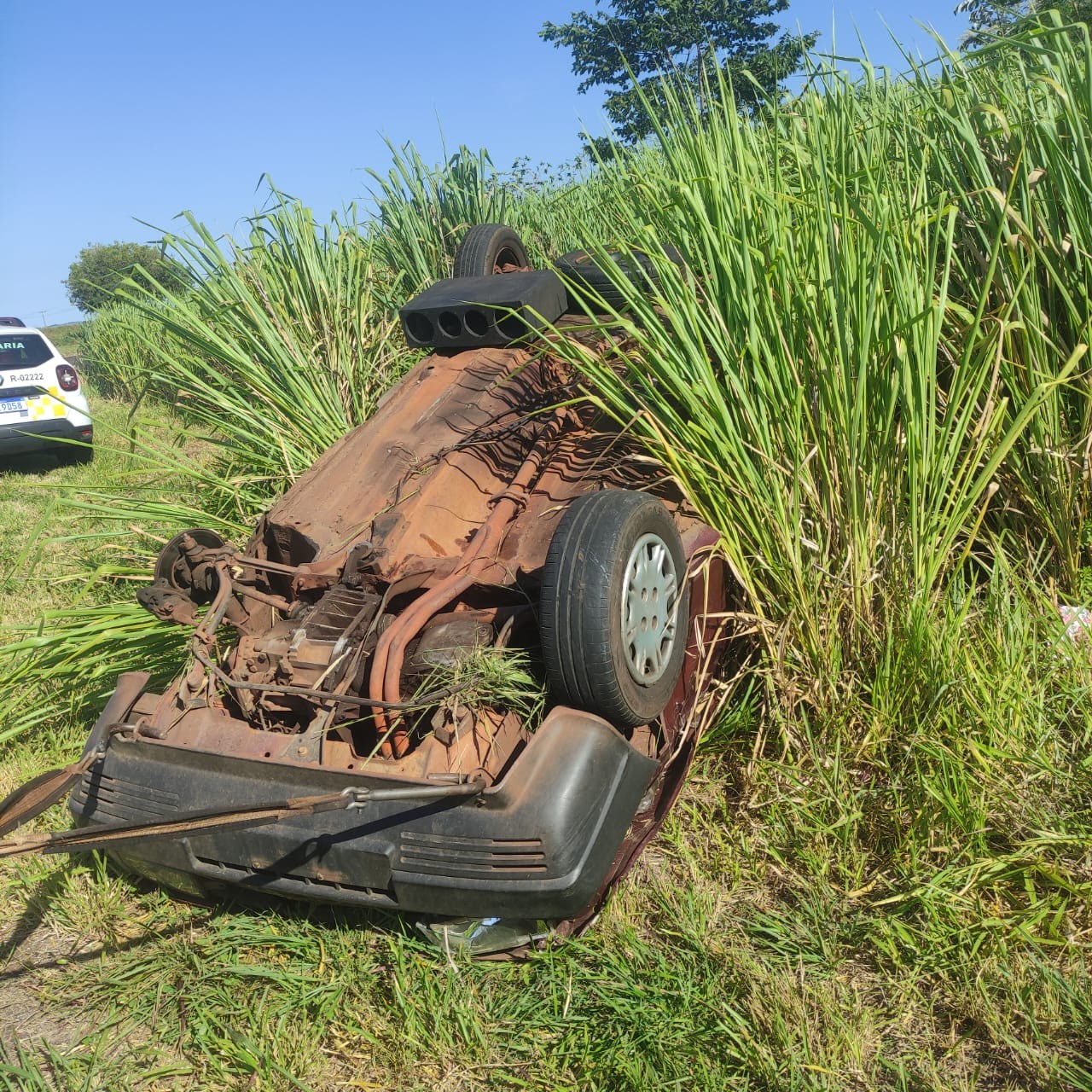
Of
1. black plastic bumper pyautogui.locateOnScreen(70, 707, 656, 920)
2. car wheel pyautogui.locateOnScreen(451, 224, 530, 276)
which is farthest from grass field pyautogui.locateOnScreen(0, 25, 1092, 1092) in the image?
car wheel pyautogui.locateOnScreen(451, 224, 530, 276)

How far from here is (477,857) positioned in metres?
2.27

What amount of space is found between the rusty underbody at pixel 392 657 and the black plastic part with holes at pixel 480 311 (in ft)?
1.61

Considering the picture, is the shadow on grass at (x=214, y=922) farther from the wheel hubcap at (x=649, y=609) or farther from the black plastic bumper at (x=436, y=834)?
the wheel hubcap at (x=649, y=609)

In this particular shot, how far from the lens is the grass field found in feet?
7.47

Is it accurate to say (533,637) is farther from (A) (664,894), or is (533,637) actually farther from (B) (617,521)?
(A) (664,894)

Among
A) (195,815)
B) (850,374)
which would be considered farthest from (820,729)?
(195,815)

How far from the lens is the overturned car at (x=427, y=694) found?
2295mm

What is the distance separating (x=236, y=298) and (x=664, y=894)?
12.7ft

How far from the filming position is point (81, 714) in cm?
418

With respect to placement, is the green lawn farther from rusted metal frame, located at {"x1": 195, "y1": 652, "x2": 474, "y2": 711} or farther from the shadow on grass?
rusted metal frame, located at {"x1": 195, "y1": 652, "x2": 474, "y2": 711}

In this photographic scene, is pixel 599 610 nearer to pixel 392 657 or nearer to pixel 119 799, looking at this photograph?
pixel 392 657

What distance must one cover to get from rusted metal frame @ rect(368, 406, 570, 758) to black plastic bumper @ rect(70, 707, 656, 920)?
311mm

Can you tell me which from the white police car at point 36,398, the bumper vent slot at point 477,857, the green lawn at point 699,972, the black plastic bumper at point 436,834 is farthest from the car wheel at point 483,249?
the white police car at point 36,398

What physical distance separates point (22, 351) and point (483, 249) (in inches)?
271
